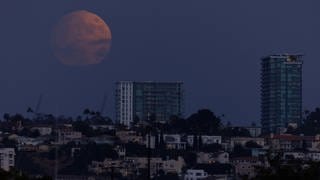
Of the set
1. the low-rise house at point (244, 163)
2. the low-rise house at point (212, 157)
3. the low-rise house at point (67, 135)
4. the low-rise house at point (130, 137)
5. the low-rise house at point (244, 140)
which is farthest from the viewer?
the low-rise house at point (244, 140)

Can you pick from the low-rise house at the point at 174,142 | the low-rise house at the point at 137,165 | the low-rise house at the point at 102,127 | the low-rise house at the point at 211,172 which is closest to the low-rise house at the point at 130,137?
the low-rise house at the point at 174,142

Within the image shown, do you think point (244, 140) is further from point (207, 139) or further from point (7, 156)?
point (7, 156)

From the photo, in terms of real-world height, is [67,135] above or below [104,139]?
above

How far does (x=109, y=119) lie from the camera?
652 feet

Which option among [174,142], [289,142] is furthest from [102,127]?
[289,142]

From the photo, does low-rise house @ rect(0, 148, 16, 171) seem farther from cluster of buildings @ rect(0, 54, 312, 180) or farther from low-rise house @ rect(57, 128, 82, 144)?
low-rise house @ rect(57, 128, 82, 144)

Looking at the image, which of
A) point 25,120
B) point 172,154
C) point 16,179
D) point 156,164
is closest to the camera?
point 16,179

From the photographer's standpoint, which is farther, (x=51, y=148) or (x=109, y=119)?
(x=109, y=119)

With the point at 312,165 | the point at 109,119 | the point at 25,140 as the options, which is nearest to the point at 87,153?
the point at 25,140

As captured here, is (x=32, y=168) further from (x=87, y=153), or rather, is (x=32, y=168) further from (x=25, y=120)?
(x=25, y=120)

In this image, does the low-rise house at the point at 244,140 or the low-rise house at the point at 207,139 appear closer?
the low-rise house at the point at 207,139

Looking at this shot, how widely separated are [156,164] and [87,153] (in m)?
6.71

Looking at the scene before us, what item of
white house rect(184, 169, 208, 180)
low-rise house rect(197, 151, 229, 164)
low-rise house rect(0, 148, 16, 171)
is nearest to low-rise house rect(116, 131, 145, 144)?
low-rise house rect(197, 151, 229, 164)

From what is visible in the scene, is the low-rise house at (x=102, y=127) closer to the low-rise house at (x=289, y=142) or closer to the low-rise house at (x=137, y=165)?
the low-rise house at (x=289, y=142)
